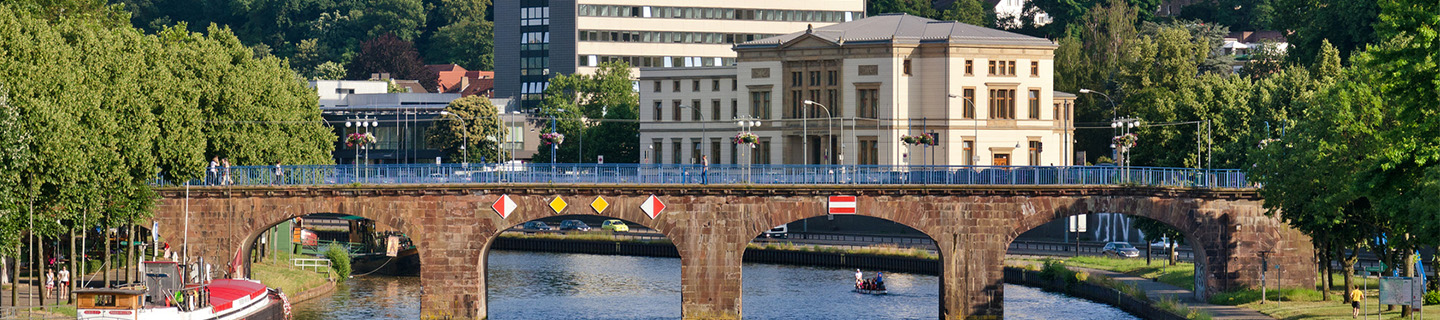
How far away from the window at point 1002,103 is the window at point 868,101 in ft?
23.8

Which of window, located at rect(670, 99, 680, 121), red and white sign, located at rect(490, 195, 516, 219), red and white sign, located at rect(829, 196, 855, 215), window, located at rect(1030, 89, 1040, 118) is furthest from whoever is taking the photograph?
window, located at rect(670, 99, 680, 121)

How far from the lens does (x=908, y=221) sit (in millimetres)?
80500

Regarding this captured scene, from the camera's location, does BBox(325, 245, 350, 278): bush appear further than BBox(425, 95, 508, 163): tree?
No

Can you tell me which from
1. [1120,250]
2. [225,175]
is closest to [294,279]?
[225,175]

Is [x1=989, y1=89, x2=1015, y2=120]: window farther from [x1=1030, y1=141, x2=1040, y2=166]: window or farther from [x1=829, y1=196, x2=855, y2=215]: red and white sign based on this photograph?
[x1=829, y1=196, x2=855, y2=215]: red and white sign

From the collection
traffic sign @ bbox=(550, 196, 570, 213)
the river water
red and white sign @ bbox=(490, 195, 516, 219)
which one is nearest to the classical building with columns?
the river water

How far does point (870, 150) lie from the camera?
123688 mm

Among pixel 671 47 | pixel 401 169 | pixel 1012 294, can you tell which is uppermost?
pixel 671 47

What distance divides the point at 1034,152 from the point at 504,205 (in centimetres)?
5087

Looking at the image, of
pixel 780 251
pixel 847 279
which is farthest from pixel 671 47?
pixel 847 279

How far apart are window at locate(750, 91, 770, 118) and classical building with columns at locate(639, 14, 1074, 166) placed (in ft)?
0.22

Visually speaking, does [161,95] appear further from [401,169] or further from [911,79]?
[911,79]

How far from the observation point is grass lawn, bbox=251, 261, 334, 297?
306 ft

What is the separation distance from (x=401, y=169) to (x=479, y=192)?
429cm
